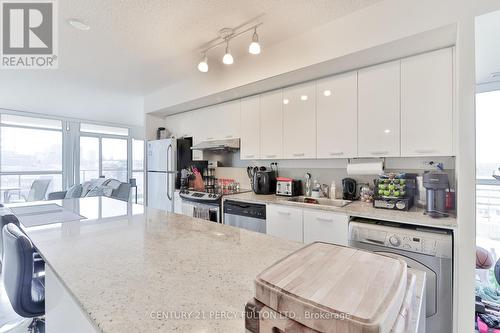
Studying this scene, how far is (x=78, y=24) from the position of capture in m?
1.93

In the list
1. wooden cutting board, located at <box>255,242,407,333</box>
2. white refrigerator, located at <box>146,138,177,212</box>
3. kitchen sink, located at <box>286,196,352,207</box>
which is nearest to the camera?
wooden cutting board, located at <box>255,242,407,333</box>

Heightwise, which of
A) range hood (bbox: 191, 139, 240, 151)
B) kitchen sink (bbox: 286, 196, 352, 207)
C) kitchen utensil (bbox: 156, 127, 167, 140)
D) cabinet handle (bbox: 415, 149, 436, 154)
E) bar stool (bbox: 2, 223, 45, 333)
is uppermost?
kitchen utensil (bbox: 156, 127, 167, 140)

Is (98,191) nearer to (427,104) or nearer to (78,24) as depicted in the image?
(78,24)

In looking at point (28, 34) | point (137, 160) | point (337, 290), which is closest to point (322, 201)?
point (337, 290)

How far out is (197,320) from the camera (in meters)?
0.57

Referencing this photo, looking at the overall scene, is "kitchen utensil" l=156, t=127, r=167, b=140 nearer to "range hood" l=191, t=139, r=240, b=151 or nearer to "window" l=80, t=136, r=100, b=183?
"range hood" l=191, t=139, r=240, b=151

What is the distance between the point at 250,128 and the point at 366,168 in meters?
1.43

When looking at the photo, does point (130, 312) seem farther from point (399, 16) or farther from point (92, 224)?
point (399, 16)

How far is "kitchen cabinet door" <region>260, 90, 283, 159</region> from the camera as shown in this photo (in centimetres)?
271

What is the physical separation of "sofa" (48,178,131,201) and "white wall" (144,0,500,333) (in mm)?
3480

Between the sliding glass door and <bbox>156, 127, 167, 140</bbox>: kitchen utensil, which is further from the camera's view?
the sliding glass door

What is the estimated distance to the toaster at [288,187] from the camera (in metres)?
2.72

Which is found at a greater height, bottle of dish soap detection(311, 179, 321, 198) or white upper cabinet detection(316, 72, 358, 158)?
white upper cabinet detection(316, 72, 358, 158)

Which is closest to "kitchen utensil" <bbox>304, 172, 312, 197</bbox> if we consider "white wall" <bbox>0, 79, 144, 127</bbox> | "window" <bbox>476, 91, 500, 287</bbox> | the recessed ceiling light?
"window" <bbox>476, 91, 500, 287</bbox>
